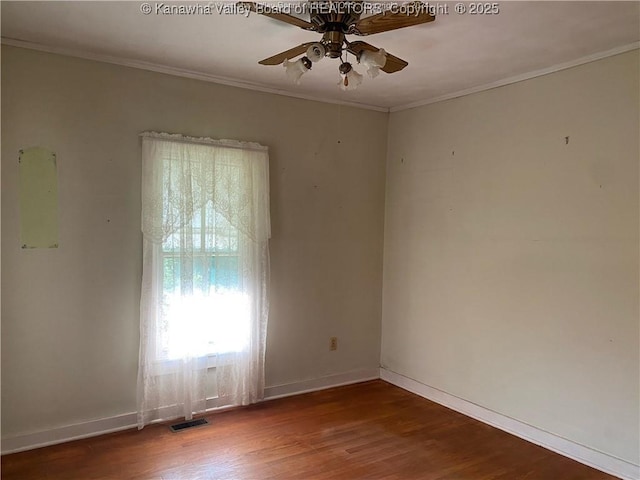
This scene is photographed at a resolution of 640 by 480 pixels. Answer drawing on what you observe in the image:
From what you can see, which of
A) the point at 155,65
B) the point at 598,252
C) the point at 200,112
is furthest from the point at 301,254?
the point at 598,252

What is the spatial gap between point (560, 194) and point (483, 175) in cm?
61

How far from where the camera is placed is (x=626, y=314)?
9.05ft

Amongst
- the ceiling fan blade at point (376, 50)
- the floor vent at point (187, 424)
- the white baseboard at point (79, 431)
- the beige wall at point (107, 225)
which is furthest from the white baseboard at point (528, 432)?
the ceiling fan blade at point (376, 50)

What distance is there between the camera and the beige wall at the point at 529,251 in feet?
9.18

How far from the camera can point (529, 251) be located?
10.7ft

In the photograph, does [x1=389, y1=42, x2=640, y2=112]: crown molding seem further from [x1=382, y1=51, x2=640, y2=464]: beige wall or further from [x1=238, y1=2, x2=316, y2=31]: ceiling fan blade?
[x1=238, y1=2, x2=316, y2=31]: ceiling fan blade

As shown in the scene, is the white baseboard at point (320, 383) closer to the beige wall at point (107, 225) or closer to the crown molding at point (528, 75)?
the beige wall at point (107, 225)

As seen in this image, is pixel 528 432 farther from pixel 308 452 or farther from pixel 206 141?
pixel 206 141

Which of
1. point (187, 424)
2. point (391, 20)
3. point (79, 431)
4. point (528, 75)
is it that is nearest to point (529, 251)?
point (528, 75)

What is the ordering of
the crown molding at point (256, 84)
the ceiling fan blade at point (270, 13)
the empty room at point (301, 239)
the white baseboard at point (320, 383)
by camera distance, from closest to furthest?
the ceiling fan blade at point (270, 13)
the empty room at point (301, 239)
the crown molding at point (256, 84)
the white baseboard at point (320, 383)

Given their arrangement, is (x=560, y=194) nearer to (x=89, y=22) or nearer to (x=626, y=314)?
(x=626, y=314)

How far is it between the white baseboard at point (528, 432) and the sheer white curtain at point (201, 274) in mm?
1341

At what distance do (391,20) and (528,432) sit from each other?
2.73 metres

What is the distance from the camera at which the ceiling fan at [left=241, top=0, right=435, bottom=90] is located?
81.4 inches
